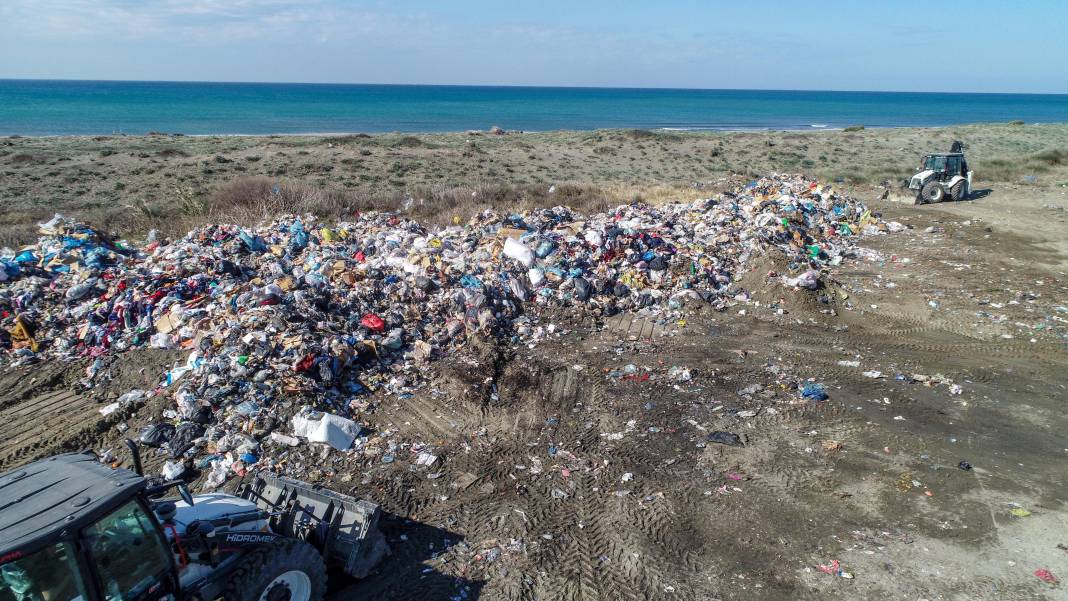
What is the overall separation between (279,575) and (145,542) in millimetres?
991

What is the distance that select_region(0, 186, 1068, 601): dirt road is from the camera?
15.7 ft

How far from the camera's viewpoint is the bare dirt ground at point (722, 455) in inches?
189

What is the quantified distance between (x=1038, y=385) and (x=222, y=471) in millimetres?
9894

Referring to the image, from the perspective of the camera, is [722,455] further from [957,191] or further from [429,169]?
[429,169]

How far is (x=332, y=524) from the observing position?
468 centimetres

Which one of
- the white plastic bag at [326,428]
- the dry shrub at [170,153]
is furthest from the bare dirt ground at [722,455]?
the dry shrub at [170,153]

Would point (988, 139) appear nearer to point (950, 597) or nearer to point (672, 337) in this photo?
point (672, 337)

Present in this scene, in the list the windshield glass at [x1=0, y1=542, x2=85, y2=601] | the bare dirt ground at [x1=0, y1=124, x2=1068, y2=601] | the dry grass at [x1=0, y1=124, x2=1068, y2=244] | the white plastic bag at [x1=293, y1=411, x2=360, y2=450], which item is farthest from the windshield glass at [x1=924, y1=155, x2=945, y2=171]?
the windshield glass at [x1=0, y1=542, x2=85, y2=601]

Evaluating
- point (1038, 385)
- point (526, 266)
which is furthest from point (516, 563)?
point (1038, 385)

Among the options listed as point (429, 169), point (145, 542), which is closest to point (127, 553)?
point (145, 542)

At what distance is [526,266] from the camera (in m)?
10.6

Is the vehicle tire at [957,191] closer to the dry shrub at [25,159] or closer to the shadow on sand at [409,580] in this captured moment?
the shadow on sand at [409,580]

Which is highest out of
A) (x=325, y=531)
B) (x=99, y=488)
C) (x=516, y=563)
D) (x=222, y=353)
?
(x=99, y=488)

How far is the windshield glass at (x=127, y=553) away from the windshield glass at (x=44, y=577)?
0.09 m
